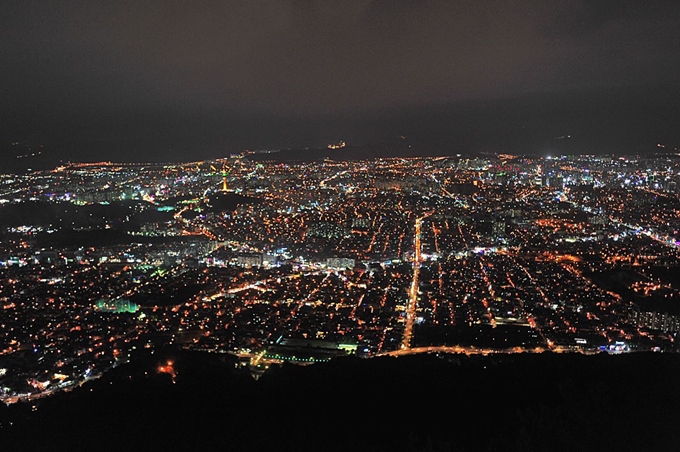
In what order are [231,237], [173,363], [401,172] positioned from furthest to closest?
[401,172]
[231,237]
[173,363]

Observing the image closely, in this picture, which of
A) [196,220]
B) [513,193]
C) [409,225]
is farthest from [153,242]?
[513,193]

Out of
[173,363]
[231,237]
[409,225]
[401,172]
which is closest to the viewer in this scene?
[173,363]

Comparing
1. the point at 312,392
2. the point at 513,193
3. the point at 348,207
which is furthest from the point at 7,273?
the point at 513,193

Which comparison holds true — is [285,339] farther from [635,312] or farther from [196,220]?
[196,220]

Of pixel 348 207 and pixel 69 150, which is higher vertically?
pixel 69 150

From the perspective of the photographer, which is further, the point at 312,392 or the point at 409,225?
the point at 409,225

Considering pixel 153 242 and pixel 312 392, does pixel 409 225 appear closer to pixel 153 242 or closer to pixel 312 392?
pixel 153 242
